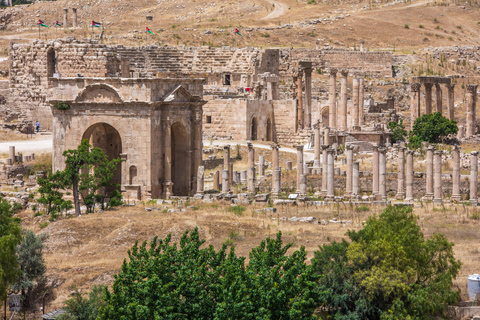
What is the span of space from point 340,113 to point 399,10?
3883 cm

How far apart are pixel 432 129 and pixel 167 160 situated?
78.9 feet

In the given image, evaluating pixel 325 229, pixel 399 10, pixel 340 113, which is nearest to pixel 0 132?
pixel 340 113

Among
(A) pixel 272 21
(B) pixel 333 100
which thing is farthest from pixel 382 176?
(A) pixel 272 21

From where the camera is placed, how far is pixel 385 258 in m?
20.9

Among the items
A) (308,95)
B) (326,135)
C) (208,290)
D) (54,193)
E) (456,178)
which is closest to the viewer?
(208,290)

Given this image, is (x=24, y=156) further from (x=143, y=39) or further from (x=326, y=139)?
(x=143, y=39)

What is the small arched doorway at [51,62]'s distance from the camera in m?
56.6

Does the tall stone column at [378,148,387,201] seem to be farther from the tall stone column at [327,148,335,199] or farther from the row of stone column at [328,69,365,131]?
the row of stone column at [328,69,365,131]

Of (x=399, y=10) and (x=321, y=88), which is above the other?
(x=399, y=10)

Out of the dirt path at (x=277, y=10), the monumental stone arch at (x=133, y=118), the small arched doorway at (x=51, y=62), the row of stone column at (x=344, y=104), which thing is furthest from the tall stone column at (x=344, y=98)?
the dirt path at (x=277, y=10)

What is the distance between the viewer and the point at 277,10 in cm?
9469

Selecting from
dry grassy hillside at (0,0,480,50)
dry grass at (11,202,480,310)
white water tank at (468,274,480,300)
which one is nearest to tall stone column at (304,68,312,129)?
dry grassy hillside at (0,0,480,50)

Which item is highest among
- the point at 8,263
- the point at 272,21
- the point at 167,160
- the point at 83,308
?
the point at 272,21

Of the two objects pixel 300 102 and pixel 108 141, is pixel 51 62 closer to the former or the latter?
pixel 300 102
